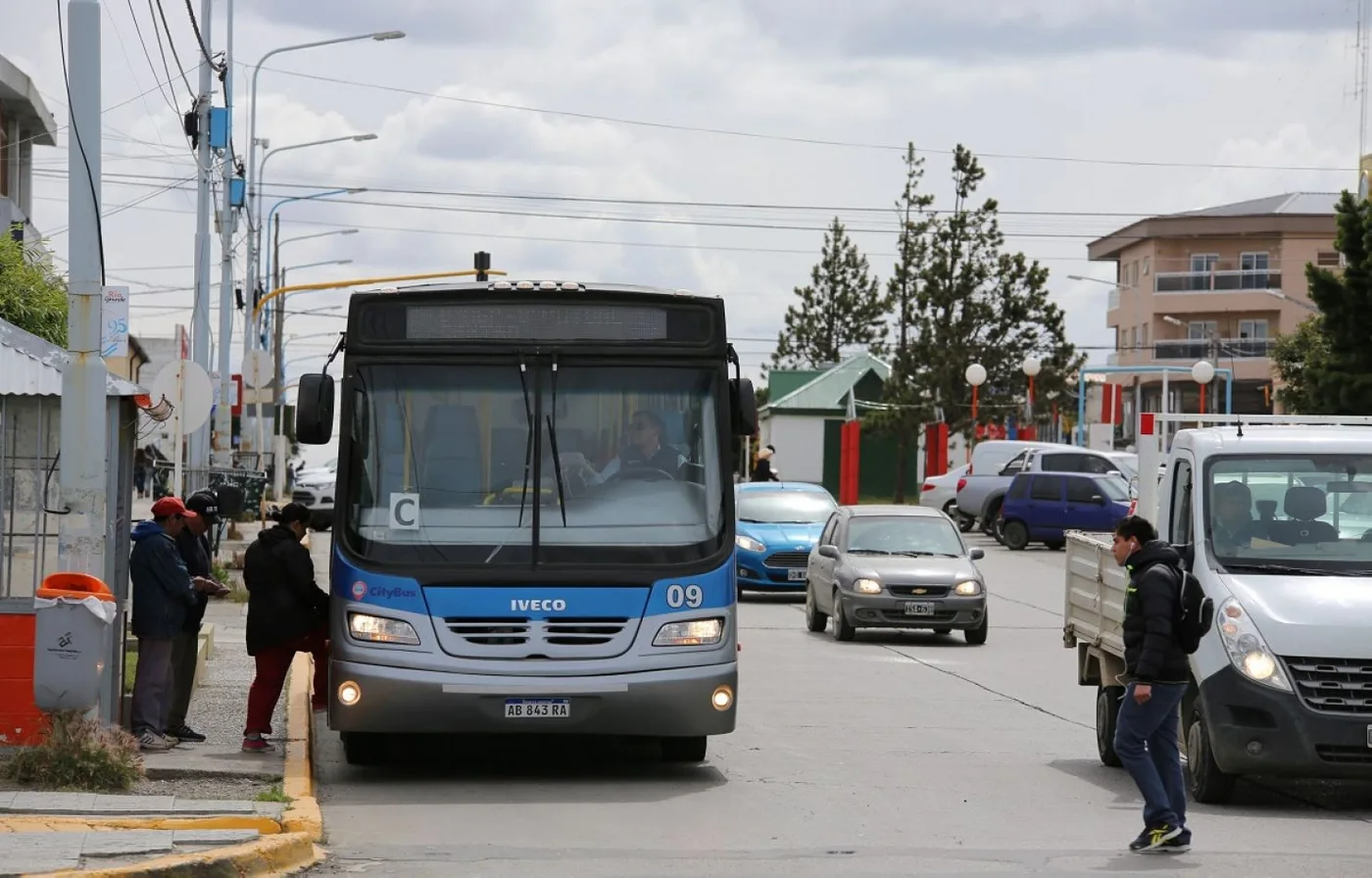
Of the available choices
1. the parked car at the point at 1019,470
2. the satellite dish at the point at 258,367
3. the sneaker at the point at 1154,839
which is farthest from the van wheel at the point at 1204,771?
the parked car at the point at 1019,470

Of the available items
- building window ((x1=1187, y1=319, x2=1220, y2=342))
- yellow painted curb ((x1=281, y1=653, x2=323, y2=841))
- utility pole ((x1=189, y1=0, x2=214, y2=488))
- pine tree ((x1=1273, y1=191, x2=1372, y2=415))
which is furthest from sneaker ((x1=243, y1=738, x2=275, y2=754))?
building window ((x1=1187, y1=319, x2=1220, y2=342))

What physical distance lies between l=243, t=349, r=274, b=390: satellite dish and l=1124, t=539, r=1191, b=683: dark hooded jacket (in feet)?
78.0

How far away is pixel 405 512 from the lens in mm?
12539

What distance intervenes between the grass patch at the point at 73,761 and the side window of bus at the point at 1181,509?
6337mm

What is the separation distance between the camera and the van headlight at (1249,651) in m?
11.6

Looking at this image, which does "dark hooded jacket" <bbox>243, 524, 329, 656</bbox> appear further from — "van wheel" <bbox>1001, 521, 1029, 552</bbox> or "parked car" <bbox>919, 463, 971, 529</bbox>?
"parked car" <bbox>919, 463, 971, 529</bbox>

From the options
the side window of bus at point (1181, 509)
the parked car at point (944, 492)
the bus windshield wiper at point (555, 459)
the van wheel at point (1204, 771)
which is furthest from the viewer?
the parked car at point (944, 492)

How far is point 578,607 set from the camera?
12.3m

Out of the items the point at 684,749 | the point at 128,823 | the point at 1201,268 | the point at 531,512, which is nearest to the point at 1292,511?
the point at 684,749

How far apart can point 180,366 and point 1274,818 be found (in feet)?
48.7

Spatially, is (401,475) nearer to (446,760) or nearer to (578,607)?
(578,607)

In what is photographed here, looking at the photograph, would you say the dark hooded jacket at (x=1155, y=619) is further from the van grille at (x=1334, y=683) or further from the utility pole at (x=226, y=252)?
the utility pole at (x=226, y=252)

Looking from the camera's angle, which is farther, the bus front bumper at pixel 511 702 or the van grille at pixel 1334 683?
the bus front bumper at pixel 511 702

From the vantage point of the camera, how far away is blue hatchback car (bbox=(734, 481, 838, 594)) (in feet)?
98.6
